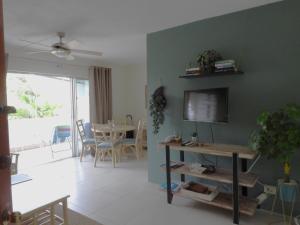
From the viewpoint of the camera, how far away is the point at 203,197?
2.53 m

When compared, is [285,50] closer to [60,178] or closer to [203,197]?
[203,197]

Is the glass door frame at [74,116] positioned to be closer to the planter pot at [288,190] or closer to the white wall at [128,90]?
the white wall at [128,90]

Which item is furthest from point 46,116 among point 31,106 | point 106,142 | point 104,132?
point 106,142

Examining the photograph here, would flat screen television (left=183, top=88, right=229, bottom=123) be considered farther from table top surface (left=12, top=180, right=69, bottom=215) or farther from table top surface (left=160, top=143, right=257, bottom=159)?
table top surface (left=12, top=180, right=69, bottom=215)

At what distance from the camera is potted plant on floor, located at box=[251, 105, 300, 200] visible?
200 cm

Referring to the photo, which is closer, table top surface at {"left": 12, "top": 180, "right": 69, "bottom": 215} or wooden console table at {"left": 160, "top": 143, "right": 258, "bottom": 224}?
table top surface at {"left": 12, "top": 180, "right": 69, "bottom": 215}

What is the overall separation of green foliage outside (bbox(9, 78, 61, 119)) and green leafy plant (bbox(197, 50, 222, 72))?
4.66m

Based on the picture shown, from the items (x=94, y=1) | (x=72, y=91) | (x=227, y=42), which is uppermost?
(x=94, y=1)

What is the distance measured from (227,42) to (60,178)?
331 cm

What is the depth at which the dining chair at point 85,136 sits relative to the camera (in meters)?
4.89

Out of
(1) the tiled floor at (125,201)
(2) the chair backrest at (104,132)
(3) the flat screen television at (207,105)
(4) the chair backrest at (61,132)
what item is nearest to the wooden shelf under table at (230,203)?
(1) the tiled floor at (125,201)

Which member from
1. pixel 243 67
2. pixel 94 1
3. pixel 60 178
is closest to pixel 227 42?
pixel 243 67

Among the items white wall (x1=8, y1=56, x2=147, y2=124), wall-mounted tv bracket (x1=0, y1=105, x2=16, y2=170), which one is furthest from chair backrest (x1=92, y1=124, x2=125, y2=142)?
wall-mounted tv bracket (x1=0, y1=105, x2=16, y2=170)

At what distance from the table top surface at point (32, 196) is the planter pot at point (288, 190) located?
2051 mm
